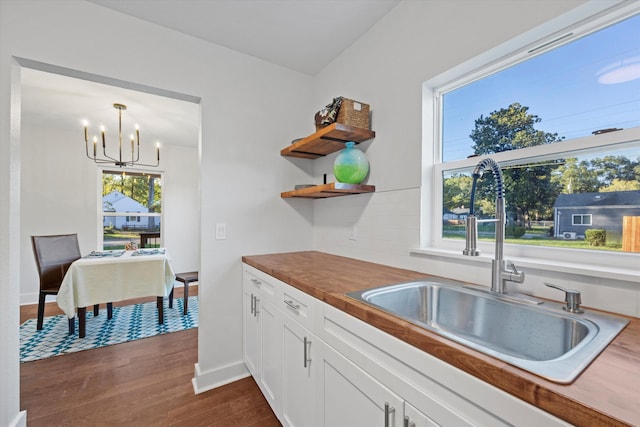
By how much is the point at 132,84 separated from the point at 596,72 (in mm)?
2388

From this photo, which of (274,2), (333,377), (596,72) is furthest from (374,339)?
(274,2)

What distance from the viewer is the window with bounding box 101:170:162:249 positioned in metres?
4.43

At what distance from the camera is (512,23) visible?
1.14 meters

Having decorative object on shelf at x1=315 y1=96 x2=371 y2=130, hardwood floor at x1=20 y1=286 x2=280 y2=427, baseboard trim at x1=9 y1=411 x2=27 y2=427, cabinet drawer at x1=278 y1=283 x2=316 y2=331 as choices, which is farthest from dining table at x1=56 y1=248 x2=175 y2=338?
decorative object on shelf at x1=315 y1=96 x2=371 y2=130

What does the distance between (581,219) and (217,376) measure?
2.30m

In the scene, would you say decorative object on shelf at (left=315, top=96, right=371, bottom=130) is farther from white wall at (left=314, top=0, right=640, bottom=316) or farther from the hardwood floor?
the hardwood floor

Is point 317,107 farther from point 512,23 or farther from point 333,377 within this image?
point 333,377

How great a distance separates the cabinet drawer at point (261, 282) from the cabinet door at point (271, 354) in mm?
63

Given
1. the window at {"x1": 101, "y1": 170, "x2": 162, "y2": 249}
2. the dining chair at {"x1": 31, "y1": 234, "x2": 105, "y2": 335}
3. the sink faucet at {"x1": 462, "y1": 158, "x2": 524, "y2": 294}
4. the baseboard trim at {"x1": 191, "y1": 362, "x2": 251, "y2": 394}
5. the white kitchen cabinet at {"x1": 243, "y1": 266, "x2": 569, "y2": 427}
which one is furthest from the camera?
the window at {"x1": 101, "y1": 170, "x2": 162, "y2": 249}

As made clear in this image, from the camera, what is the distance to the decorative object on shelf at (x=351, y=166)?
5.96 ft

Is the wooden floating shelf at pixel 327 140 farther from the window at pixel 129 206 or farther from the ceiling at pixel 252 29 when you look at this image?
the window at pixel 129 206

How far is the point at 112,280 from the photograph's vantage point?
2.72 metres

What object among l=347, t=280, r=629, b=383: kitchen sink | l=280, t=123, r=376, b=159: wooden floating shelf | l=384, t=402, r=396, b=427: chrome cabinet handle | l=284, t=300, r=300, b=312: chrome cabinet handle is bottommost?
l=384, t=402, r=396, b=427: chrome cabinet handle

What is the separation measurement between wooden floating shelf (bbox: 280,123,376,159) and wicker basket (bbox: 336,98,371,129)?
5 cm
